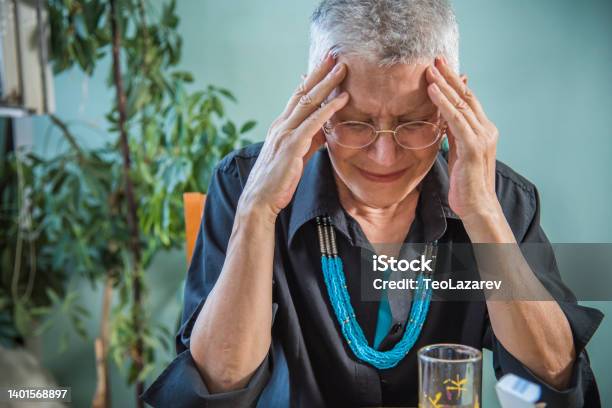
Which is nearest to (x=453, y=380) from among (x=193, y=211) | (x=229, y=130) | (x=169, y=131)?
(x=193, y=211)

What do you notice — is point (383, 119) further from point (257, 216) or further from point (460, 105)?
point (257, 216)

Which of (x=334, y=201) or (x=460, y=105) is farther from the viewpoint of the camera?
(x=334, y=201)

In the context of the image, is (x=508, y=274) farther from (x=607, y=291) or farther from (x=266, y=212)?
(x=266, y=212)

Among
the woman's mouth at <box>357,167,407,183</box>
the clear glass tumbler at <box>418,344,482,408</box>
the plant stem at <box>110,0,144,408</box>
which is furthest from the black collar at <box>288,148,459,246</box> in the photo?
the plant stem at <box>110,0,144,408</box>

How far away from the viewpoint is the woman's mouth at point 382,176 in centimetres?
111

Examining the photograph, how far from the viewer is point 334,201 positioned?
120cm

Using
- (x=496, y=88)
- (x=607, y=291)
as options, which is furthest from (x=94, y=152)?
(x=607, y=291)

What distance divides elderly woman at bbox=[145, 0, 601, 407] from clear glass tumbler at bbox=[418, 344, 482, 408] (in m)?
0.27

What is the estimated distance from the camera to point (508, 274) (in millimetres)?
1026

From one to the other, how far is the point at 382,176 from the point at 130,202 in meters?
1.33

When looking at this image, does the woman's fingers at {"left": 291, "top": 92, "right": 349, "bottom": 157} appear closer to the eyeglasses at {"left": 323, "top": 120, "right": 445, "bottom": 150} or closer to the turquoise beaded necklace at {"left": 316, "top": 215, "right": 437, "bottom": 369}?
the eyeglasses at {"left": 323, "top": 120, "right": 445, "bottom": 150}

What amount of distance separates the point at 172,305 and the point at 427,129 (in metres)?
1.74

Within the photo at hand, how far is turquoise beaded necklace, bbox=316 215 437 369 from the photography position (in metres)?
1.13

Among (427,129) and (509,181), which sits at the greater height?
(427,129)
